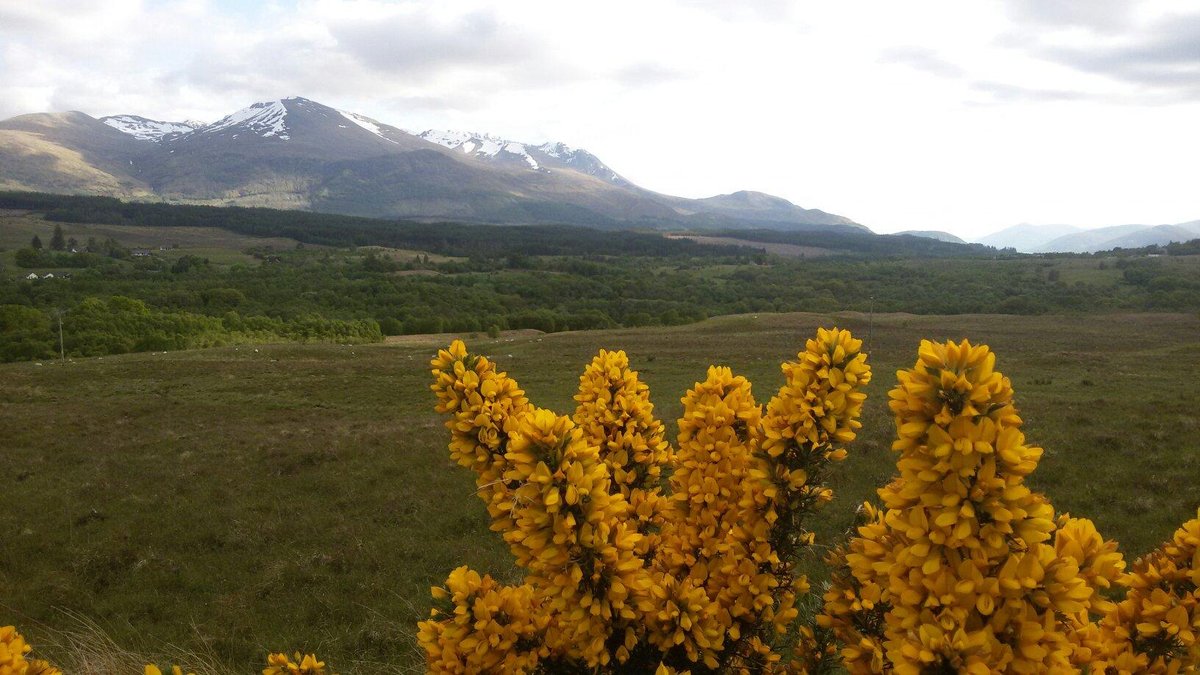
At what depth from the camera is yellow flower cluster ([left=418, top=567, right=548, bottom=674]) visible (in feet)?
9.58

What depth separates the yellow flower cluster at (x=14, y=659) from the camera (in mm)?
2570

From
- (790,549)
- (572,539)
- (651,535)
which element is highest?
(572,539)

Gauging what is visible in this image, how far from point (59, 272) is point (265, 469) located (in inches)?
4827

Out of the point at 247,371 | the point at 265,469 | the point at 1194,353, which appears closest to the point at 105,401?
the point at 247,371

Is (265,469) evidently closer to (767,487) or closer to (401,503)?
(401,503)

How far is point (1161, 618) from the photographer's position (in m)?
2.49

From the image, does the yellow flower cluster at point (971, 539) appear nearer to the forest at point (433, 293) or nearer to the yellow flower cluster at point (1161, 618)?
the yellow flower cluster at point (1161, 618)

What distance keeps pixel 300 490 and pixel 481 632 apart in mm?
14687

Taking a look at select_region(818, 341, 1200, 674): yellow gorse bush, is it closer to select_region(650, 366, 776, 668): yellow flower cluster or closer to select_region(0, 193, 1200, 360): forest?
select_region(650, 366, 776, 668): yellow flower cluster

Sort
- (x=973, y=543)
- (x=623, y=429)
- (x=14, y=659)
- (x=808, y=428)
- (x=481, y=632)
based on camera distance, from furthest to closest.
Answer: (x=623, y=429), (x=481, y=632), (x=808, y=428), (x=14, y=659), (x=973, y=543)

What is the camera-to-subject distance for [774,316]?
61.5 metres

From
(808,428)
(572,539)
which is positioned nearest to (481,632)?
(572,539)

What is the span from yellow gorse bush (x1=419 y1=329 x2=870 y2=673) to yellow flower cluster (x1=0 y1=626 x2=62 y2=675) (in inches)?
58.8

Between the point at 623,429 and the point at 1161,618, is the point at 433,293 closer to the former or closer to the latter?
the point at 623,429
